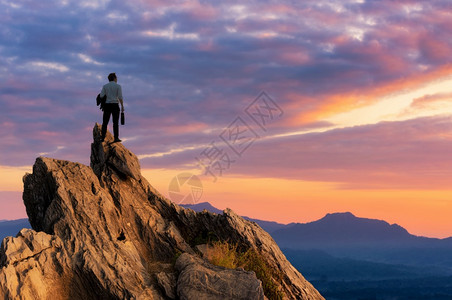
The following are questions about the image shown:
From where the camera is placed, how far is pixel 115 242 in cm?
2120

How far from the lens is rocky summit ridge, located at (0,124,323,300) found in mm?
18922

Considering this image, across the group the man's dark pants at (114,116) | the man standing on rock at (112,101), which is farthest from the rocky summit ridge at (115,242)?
the man standing on rock at (112,101)

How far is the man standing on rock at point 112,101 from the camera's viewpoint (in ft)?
86.8

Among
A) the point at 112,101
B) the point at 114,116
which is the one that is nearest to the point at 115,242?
the point at 114,116

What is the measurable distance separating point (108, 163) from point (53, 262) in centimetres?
824

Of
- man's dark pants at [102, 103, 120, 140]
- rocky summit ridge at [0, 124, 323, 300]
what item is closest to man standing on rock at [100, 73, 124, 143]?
man's dark pants at [102, 103, 120, 140]

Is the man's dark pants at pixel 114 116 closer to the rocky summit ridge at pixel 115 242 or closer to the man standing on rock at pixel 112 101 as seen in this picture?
the man standing on rock at pixel 112 101

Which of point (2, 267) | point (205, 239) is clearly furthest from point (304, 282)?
point (2, 267)

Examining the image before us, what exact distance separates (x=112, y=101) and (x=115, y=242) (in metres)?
8.97

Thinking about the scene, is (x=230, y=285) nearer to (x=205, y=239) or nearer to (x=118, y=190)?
(x=205, y=239)

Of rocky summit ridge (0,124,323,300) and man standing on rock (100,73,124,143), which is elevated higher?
man standing on rock (100,73,124,143)

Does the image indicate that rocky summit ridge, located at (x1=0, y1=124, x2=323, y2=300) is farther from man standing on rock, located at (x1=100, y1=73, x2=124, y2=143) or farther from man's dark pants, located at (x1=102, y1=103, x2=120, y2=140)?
man standing on rock, located at (x1=100, y1=73, x2=124, y2=143)

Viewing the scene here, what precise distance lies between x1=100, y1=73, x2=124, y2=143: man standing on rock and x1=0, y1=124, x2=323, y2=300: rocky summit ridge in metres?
1.03

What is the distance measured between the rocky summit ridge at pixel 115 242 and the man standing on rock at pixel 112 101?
103 centimetres
